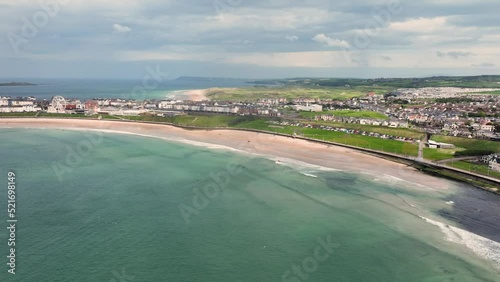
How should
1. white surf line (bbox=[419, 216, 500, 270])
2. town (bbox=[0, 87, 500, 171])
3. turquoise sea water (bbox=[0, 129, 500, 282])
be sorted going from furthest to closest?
town (bbox=[0, 87, 500, 171])
white surf line (bbox=[419, 216, 500, 270])
turquoise sea water (bbox=[0, 129, 500, 282])

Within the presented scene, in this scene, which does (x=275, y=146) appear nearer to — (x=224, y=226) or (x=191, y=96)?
(x=224, y=226)

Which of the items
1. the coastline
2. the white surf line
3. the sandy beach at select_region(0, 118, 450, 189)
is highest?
the coastline

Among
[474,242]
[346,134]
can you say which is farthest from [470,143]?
[474,242]

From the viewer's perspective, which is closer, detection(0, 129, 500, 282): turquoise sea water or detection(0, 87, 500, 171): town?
detection(0, 129, 500, 282): turquoise sea water

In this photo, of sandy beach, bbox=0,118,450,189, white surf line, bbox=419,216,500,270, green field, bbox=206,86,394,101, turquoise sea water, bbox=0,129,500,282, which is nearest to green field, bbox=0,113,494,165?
sandy beach, bbox=0,118,450,189

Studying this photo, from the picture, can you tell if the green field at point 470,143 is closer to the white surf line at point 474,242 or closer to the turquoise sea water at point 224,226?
the turquoise sea water at point 224,226

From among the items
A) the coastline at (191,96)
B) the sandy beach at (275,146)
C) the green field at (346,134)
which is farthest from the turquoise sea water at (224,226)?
the coastline at (191,96)

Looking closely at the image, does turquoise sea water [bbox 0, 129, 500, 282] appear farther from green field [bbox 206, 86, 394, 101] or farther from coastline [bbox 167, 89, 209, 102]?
coastline [bbox 167, 89, 209, 102]
